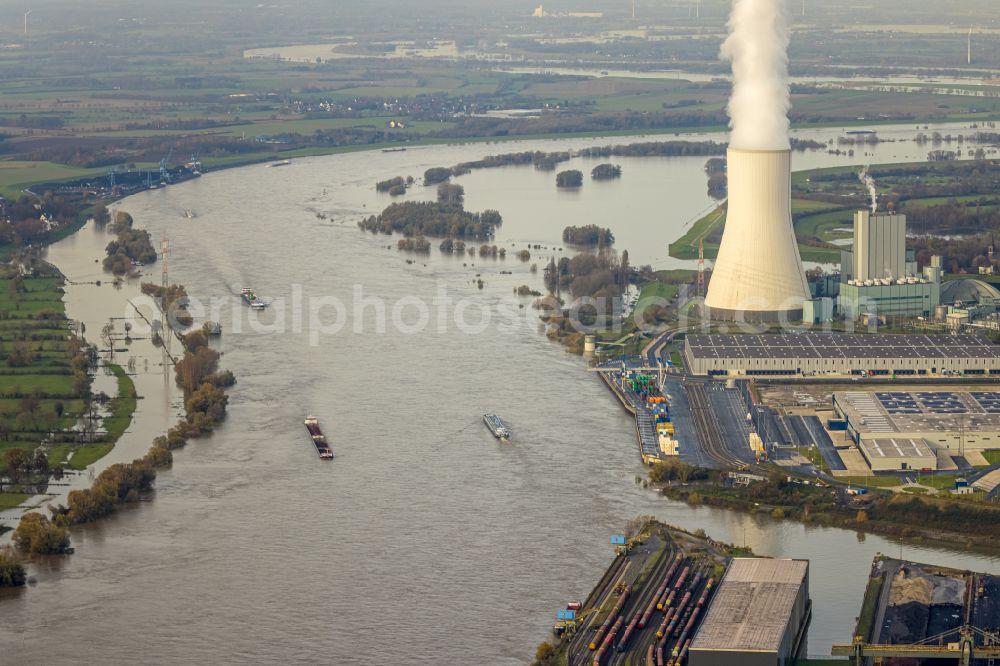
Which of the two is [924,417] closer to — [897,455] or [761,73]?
[897,455]

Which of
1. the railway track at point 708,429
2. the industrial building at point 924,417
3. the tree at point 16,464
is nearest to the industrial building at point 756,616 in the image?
the railway track at point 708,429

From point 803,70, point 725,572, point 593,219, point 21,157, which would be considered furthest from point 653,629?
point 803,70

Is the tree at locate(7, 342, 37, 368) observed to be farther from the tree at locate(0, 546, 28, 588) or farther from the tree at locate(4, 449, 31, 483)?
the tree at locate(0, 546, 28, 588)

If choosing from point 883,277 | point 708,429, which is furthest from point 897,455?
point 883,277

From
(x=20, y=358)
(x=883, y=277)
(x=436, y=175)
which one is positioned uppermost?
(x=436, y=175)

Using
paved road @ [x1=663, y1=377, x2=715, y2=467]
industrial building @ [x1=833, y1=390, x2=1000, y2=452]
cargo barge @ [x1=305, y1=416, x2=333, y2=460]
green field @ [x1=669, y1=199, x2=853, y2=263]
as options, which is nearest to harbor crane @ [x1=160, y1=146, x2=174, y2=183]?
green field @ [x1=669, y1=199, x2=853, y2=263]

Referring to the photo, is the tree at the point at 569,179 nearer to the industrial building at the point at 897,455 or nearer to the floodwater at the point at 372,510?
the floodwater at the point at 372,510
